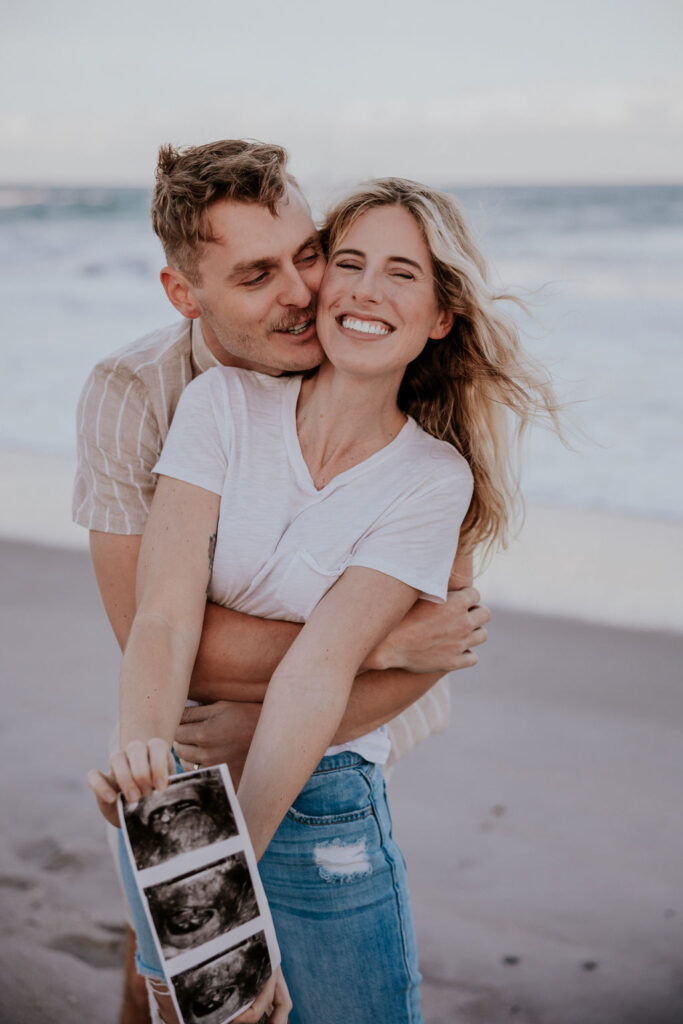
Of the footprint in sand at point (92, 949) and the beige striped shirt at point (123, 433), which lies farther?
the footprint in sand at point (92, 949)

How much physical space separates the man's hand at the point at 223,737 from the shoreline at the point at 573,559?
3.25m

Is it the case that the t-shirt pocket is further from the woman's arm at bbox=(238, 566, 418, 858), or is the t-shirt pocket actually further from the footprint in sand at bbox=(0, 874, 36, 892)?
the footprint in sand at bbox=(0, 874, 36, 892)

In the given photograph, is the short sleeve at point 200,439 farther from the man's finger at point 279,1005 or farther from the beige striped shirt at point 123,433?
the man's finger at point 279,1005

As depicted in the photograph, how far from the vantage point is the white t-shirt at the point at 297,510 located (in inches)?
79.0

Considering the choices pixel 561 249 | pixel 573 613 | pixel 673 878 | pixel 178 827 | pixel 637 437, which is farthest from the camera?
pixel 561 249

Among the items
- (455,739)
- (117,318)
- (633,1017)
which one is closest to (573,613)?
(455,739)

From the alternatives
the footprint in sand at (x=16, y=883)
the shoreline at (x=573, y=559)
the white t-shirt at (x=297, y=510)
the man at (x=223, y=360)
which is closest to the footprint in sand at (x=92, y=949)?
the footprint in sand at (x=16, y=883)

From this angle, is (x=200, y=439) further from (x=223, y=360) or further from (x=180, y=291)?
(x=180, y=291)

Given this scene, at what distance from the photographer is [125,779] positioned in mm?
1524

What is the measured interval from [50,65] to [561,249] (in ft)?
44.8

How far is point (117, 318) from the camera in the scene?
1396 cm

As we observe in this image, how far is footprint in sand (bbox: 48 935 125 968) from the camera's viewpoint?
2.98m

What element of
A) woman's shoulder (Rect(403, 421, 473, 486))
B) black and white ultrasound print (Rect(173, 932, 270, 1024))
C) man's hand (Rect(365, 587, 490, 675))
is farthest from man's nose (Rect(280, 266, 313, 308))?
black and white ultrasound print (Rect(173, 932, 270, 1024))

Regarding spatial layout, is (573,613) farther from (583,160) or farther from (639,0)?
(583,160)
